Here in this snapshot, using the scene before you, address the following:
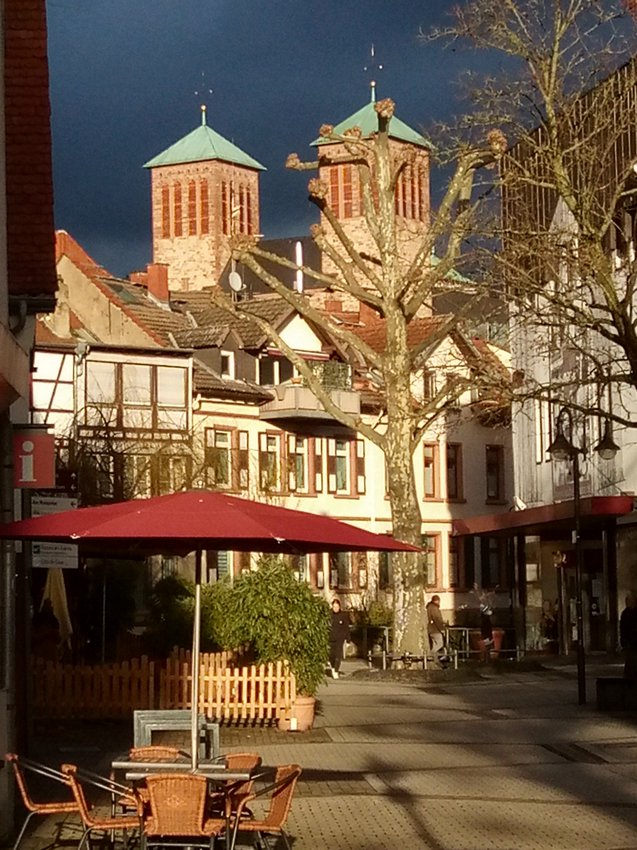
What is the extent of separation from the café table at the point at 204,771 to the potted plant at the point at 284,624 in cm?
1203

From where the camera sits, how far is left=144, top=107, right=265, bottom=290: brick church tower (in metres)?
149

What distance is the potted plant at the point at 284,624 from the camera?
26.5 m

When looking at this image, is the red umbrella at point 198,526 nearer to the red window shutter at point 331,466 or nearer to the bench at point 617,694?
the bench at point 617,694

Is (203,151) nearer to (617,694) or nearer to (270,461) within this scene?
(270,461)

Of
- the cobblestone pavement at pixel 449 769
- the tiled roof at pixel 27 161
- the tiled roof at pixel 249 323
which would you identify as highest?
the tiled roof at pixel 249 323

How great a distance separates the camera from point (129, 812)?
14.2 m

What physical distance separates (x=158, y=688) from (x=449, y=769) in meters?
7.62

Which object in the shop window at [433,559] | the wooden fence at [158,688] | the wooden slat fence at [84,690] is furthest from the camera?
the shop window at [433,559]

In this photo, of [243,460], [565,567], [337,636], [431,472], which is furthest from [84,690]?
[431,472]

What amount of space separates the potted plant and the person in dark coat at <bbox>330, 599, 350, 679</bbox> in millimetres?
15579

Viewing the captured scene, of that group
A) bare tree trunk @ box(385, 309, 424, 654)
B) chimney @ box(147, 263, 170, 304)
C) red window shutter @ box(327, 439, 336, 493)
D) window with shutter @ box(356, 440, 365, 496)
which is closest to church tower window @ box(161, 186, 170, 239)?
chimney @ box(147, 263, 170, 304)

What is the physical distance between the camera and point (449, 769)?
20516 millimetres

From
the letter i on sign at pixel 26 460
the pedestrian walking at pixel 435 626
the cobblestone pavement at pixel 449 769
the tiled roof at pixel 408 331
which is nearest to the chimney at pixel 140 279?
the tiled roof at pixel 408 331

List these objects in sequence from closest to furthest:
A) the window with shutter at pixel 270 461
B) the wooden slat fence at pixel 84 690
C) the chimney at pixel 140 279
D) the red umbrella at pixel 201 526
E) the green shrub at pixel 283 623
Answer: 1. the red umbrella at pixel 201 526
2. the green shrub at pixel 283 623
3. the wooden slat fence at pixel 84 690
4. the window with shutter at pixel 270 461
5. the chimney at pixel 140 279
